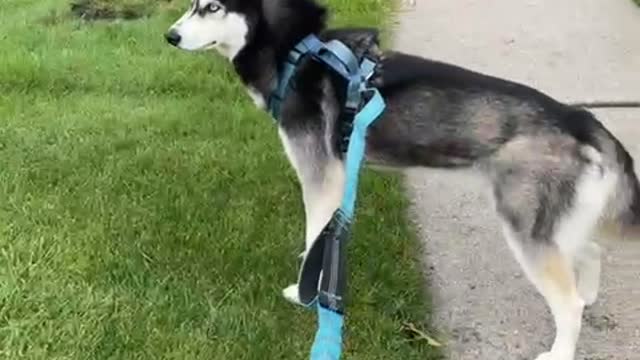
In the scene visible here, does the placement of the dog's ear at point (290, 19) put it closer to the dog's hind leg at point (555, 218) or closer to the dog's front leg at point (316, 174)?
the dog's front leg at point (316, 174)

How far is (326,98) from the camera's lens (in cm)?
397

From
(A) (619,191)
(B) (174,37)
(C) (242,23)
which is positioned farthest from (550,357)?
(B) (174,37)

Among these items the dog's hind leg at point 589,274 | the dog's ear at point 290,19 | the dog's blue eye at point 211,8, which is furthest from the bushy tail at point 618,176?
the dog's blue eye at point 211,8

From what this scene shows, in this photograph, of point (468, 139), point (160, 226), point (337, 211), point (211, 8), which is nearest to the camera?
point (337, 211)

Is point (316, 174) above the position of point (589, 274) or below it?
above

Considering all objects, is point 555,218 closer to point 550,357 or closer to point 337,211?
point 550,357

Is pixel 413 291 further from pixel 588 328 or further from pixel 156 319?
pixel 156 319

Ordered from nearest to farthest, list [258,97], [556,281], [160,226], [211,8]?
[556,281] < [211,8] < [258,97] < [160,226]

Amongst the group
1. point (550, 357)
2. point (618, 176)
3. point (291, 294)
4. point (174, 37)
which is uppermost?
point (174, 37)

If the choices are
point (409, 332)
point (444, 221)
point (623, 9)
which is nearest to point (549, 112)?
point (409, 332)

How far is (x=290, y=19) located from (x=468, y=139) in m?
0.85

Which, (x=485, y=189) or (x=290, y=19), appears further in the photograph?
(x=290, y=19)

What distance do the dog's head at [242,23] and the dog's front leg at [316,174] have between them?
359 millimetres

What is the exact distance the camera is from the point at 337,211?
3490 millimetres
